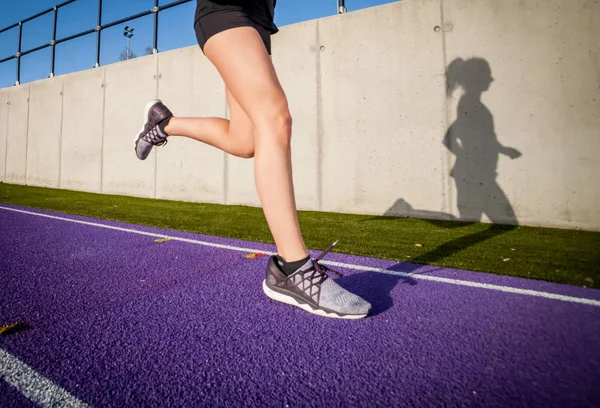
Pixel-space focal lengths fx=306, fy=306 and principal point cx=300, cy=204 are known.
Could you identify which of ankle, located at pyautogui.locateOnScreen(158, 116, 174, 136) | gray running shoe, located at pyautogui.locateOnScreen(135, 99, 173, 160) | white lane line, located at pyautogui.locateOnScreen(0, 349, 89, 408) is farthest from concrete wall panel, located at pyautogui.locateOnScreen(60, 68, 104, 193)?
white lane line, located at pyautogui.locateOnScreen(0, 349, 89, 408)

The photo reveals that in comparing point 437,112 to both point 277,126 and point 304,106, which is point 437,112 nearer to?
point 304,106

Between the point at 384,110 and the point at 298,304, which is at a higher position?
the point at 384,110

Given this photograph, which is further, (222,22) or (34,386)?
(222,22)

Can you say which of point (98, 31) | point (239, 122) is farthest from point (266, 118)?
point (98, 31)

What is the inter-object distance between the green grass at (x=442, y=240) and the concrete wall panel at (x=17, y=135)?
9313 millimetres

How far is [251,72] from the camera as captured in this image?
142 centimetres

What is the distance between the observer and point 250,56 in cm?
143

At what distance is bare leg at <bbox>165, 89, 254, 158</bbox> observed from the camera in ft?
6.14

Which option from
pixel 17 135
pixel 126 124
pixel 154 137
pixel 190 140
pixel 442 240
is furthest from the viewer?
pixel 17 135

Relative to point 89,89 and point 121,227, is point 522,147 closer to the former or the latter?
point 121,227

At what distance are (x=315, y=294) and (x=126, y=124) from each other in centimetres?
913

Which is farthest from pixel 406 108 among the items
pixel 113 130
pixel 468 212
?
pixel 113 130

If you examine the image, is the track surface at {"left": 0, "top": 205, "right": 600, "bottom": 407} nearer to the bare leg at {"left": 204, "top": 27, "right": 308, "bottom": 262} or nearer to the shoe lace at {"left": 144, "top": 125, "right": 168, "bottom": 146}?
the bare leg at {"left": 204, "top": 27, "right": 308, "bottom": 262}

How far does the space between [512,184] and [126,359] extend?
5.15 meters
